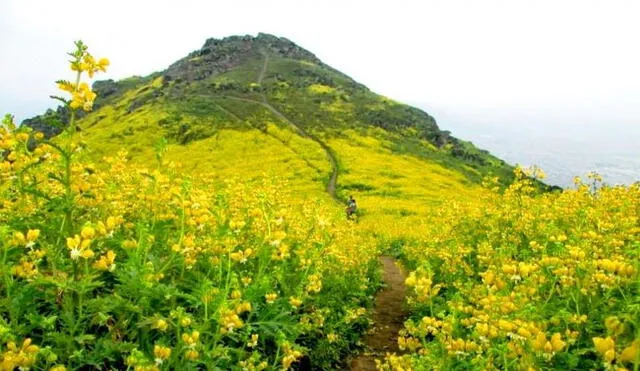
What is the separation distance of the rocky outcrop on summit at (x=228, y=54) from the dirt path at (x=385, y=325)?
10294 centimetres

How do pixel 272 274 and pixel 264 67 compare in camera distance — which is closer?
pixel 272 274

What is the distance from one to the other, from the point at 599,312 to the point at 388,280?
11.8 metres

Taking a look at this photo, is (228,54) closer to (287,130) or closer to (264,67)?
(264,67)

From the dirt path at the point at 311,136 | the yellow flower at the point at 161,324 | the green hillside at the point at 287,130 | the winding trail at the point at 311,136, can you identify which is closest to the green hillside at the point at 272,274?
the yellow flower at the point at 161,324

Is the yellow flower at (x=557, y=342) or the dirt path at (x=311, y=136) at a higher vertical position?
the dirt path at (x=311, y=136)

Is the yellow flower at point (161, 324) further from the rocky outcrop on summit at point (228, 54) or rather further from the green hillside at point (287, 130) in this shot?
the rocky outcrop on summit at point (228, 54)

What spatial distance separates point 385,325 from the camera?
1090cm

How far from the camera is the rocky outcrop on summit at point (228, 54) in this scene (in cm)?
11581

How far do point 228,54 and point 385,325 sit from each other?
4712 inches

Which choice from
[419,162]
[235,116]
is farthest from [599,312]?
[235,116]

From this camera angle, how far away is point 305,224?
8.59 metres

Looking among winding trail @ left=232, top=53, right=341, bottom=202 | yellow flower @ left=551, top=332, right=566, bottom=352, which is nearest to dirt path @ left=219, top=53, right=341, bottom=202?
winding trail @ left=232, top=53, right=341, bottom=202

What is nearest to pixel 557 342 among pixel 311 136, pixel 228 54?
pixel 311 136

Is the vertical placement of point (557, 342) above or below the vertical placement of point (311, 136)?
below
